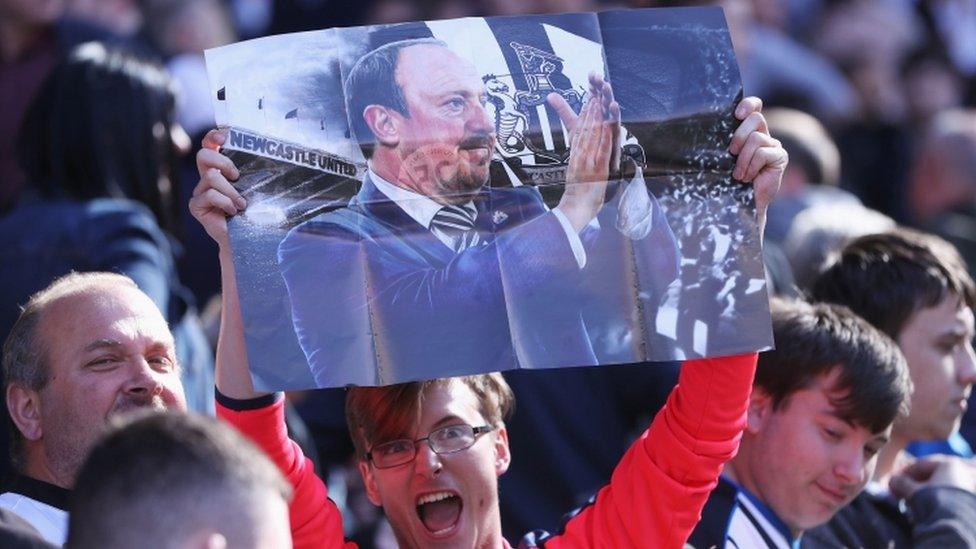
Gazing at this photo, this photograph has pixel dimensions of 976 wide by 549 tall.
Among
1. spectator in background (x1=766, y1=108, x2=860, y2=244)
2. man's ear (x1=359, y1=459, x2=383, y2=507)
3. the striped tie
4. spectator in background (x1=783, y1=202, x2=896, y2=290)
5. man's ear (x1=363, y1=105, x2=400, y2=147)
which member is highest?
man's ear (x1=363, y1=105, x2=400, y2=147)

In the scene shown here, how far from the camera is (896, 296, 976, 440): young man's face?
3.84 m

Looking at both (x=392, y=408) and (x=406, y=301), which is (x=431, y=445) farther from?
(x=406, y=301)

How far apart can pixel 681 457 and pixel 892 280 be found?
4.45ft

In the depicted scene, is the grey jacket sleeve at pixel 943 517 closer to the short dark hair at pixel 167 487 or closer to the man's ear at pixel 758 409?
the man's ear at pixel 758 409

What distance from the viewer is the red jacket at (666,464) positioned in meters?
2.75

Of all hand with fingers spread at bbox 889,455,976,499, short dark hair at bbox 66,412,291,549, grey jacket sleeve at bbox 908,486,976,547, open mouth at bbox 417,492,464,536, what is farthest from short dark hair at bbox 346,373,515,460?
hand with fingers spread at bbox 889,455,976,499

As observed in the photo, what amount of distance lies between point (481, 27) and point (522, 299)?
0.48 m

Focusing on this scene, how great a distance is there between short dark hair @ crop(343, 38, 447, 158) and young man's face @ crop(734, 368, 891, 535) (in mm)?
1268

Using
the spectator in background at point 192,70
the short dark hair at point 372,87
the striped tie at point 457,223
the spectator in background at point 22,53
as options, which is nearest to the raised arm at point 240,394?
the short dark hair at point 372,87

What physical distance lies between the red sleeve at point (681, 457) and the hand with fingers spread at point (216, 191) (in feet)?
2.90

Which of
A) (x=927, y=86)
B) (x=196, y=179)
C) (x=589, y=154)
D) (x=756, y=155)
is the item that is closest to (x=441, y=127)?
(x=589, y=154)

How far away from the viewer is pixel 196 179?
4.85 m

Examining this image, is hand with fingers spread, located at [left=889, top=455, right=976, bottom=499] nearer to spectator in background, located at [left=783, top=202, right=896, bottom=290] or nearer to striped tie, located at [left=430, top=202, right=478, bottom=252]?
spectator in background, located at [left=783, top=202, right=896, bottom=290]

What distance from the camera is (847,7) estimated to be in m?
8.22
